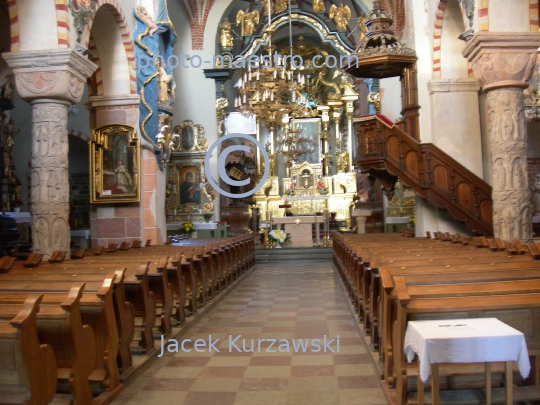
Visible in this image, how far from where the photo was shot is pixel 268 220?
58.2 feet

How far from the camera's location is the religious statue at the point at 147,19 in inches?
379

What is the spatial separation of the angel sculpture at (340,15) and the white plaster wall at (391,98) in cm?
216

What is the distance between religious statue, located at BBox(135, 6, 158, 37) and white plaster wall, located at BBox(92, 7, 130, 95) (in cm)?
67

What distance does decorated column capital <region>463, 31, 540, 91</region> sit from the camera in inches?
252

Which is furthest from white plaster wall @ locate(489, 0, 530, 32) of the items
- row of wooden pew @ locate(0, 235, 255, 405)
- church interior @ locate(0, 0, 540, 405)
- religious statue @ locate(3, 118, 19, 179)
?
religious statue @ locate(3, 118, 19, 179)

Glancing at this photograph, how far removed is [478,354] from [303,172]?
16436 mm

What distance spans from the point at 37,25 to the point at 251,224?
36.6ft

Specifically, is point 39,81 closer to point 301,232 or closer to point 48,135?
point 48,135

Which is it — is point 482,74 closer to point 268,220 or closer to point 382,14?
point 382,14

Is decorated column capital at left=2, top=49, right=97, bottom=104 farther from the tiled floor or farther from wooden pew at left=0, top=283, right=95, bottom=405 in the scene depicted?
wooden pew at left=0, top=283, right=95, bottom=405

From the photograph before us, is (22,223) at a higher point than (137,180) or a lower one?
lower

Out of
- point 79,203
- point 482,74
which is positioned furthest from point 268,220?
point 482,74

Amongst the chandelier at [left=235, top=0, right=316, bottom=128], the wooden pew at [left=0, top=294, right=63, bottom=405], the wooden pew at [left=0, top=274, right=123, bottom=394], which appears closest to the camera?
the wooden pew at [left=0, top=294, right=63, bottom=405]

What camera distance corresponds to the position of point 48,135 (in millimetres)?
6359
